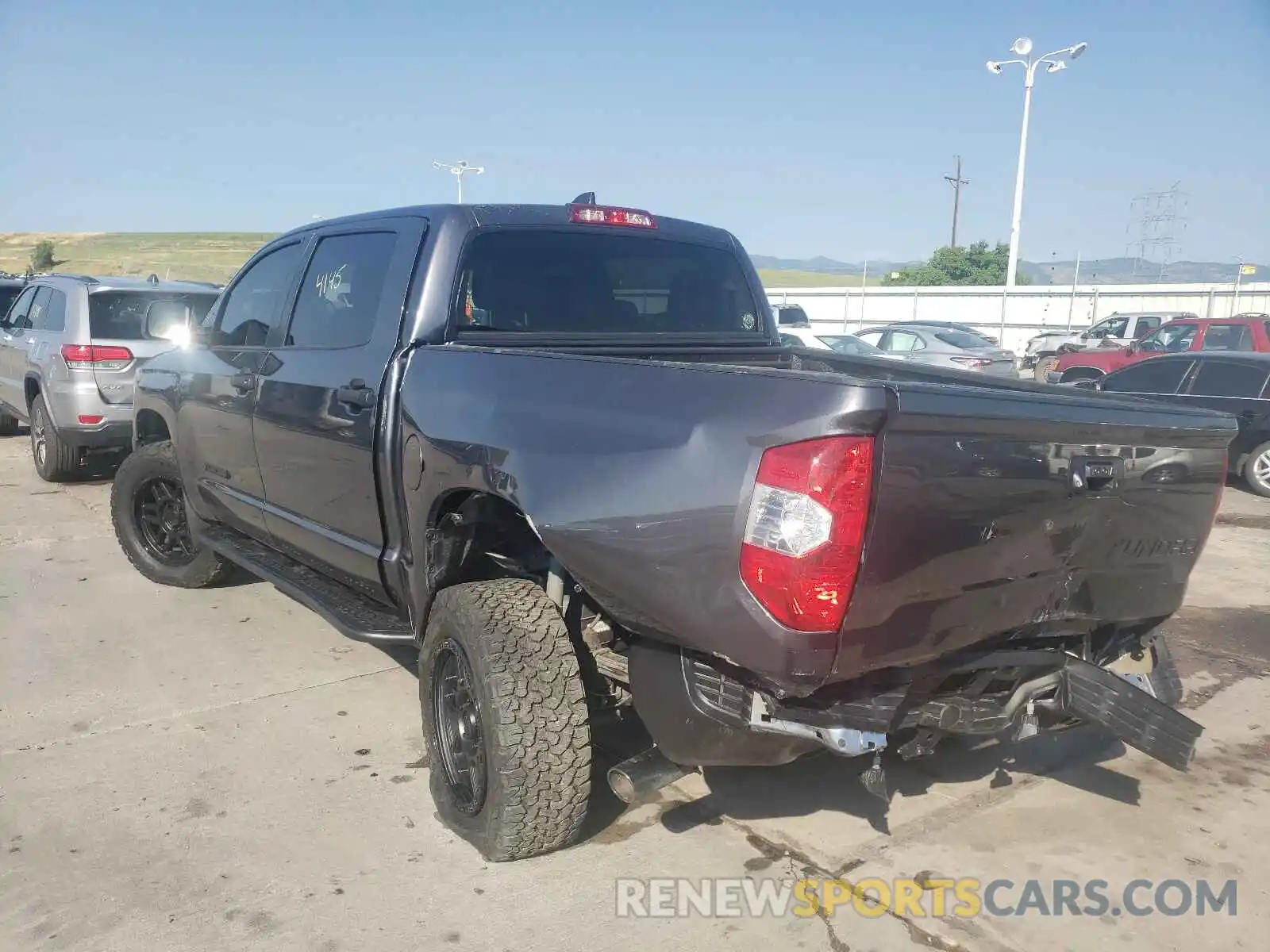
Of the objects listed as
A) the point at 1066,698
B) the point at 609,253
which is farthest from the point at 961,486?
the point at 609,253

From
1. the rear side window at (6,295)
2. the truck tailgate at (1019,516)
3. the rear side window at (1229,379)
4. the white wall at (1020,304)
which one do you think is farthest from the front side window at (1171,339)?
the rear side window at (6,295)

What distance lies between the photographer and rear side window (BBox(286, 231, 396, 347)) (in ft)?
12.6

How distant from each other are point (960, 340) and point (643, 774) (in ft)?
59.5

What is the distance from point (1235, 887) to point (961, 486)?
1709mm

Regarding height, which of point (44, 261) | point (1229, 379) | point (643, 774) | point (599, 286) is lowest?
point (643, 774)

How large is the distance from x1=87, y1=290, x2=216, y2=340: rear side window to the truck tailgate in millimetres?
7331

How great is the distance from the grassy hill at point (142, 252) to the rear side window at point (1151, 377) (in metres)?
29.9

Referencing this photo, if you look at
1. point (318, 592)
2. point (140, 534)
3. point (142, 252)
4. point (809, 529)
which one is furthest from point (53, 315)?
point (142, 252)

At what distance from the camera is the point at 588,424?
105 inches

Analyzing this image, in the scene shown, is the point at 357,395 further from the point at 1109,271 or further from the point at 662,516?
the point at 1109,271

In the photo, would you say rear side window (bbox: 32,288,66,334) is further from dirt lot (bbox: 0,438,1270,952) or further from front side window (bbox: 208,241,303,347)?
dirt lot (bbox: 0,438,1270,952)

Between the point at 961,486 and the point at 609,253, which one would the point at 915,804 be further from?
the point at 609,253

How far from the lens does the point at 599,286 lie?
4070 mm

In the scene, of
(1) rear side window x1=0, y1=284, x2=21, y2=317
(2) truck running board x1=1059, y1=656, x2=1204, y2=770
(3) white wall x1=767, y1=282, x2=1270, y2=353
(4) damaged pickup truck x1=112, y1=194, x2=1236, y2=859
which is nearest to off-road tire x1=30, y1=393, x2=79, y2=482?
(1) rear side window x1=0, y1=284, x2=21, y2=317
